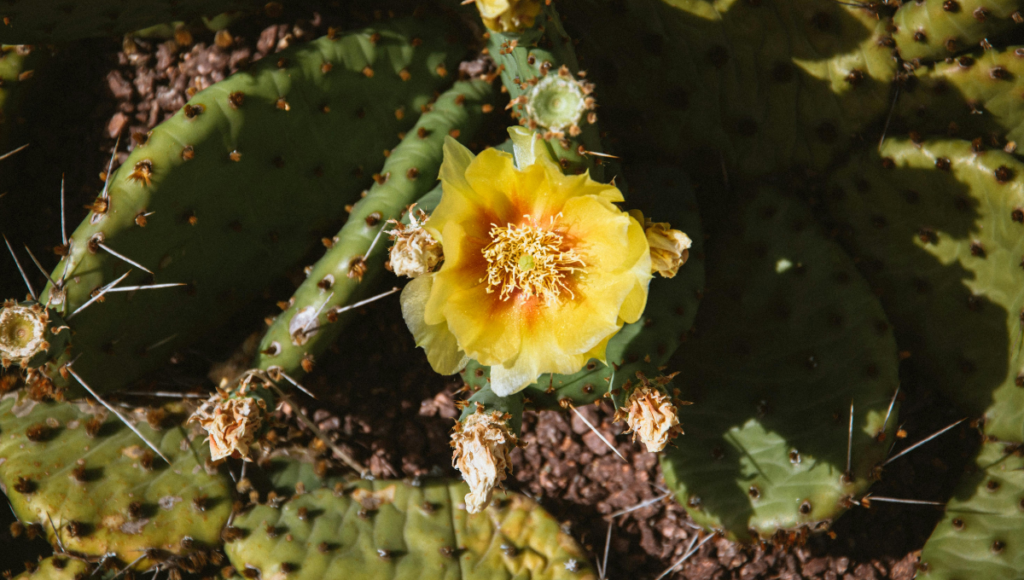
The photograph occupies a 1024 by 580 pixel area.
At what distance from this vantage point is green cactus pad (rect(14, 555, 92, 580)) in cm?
193

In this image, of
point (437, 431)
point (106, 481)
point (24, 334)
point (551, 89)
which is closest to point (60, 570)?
point (106, 481)

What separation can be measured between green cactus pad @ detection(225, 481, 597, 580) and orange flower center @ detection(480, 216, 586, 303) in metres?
0.94

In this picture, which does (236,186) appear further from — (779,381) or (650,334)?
(779,381)

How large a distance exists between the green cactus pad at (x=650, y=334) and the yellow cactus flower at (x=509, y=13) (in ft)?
2.26

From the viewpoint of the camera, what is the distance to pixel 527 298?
4.65 ft

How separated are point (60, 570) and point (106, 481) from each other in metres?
0.27

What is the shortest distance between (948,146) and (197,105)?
190 centimetres

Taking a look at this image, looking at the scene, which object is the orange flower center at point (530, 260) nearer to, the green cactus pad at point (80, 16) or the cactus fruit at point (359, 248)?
the cactus fruit at point (359, 248)

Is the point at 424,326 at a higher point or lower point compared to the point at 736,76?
lower

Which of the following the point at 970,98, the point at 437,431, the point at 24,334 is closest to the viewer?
the point at 24,334

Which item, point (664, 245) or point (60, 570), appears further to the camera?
point (60, 570)

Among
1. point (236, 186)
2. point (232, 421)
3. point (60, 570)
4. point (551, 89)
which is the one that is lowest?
point (60, 570)

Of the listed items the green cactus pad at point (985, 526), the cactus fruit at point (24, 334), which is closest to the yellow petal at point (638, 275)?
the cactus fruit at point (24, 334)

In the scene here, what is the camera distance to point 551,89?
128 cm
